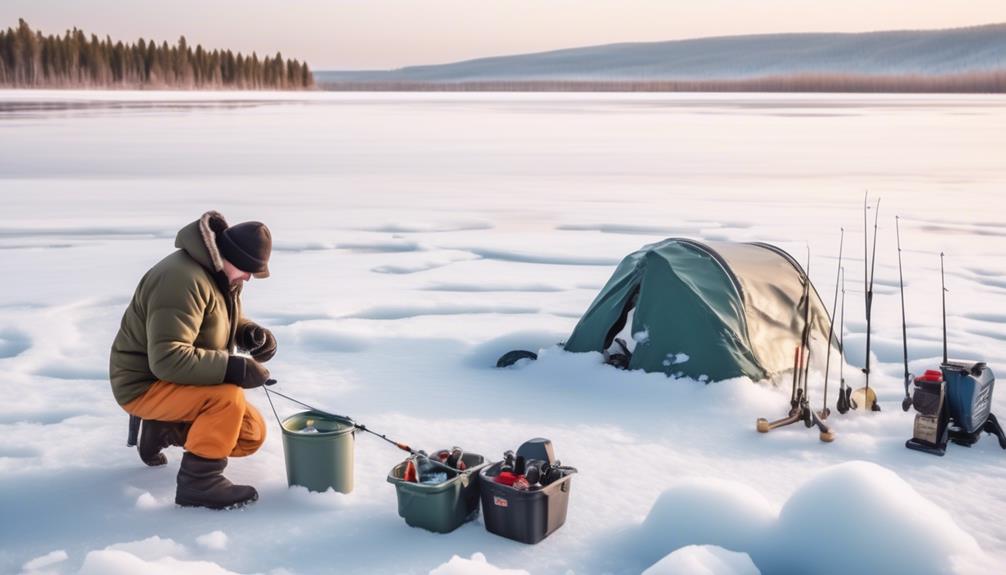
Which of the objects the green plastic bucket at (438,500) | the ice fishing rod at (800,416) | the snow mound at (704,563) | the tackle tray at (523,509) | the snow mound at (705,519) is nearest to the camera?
the snow mound at (704,563)

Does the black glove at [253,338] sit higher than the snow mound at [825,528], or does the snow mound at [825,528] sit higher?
the black glove at [253,338]

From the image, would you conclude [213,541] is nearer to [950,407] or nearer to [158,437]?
[158,437]

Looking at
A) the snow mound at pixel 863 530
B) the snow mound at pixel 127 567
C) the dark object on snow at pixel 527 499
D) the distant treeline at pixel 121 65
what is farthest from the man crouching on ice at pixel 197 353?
the distant treeline at pixel 121 65

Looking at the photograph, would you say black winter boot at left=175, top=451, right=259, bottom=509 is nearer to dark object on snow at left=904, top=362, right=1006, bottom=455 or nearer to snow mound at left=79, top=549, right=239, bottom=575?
snow mound at left=79, top=549, right=239, bottom=575

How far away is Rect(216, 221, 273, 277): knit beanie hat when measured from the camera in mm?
4223

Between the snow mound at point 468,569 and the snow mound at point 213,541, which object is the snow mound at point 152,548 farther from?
the snow mound at point 468,569

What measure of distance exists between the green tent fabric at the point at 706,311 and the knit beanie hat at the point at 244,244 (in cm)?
285

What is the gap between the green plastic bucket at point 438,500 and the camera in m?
4.07

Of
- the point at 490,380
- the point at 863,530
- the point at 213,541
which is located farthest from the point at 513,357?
the point at 863,530

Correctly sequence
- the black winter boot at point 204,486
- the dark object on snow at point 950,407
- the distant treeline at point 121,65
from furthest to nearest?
the distant treeline at point 121,65
the dark object on snow at point 950,407
the black winter boot at point 204,486

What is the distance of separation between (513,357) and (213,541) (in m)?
3.11

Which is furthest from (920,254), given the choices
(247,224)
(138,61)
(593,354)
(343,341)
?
(138,61)

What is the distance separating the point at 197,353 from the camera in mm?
4145

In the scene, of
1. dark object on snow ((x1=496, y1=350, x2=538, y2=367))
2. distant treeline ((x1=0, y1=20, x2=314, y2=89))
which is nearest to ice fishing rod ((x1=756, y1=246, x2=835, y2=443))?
dark object on snow ((x1=496, y1=350, x2=538, y2=367))
